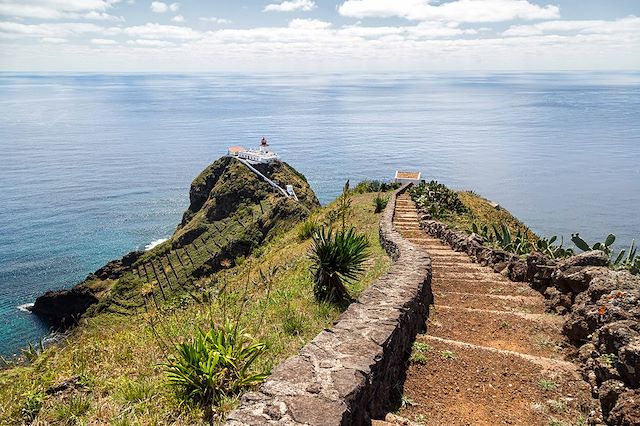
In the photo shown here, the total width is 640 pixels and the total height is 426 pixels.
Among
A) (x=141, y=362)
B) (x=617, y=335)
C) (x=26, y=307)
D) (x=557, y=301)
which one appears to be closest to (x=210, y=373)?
(x=141, y=362)

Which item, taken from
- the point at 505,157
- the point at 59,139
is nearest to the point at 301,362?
the point at 505,157

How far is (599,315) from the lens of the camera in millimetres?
6691

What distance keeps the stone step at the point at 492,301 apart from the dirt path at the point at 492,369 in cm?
2

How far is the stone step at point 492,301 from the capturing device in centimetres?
890

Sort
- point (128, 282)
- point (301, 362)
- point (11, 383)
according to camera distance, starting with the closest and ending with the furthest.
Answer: point (301, 362) → point (11, 383) → point (128, 282)

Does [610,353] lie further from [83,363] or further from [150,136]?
[150,136]

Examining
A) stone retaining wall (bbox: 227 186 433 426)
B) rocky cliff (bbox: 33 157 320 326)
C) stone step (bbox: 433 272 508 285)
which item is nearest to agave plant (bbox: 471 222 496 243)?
stone step (bbox: 433 272 508 285)

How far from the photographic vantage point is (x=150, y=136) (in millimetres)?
149125

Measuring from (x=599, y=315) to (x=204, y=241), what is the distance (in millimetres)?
57799

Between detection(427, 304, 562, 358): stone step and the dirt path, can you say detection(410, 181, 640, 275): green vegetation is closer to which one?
the dirt path

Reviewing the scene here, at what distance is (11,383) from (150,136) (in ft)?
500

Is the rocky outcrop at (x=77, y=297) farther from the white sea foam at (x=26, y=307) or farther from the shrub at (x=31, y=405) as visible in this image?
the shrub at (x=31, y=405)

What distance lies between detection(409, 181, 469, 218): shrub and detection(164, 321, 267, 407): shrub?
56.6 ft

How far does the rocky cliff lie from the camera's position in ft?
159
